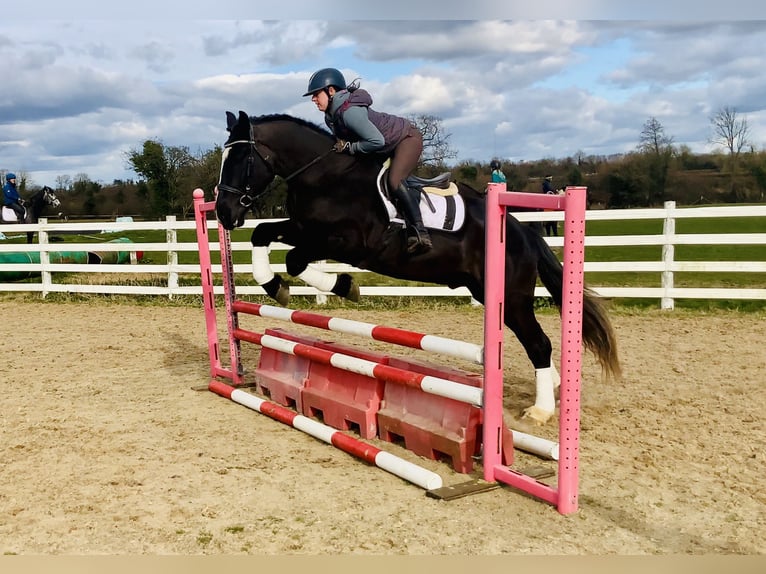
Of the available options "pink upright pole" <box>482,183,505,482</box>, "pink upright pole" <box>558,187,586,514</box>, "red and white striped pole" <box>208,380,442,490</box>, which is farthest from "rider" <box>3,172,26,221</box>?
"pink upright pole" <box>558,187,586,514</box>

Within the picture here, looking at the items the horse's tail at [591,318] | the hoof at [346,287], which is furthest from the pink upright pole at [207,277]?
the horse's tail at [591,318]

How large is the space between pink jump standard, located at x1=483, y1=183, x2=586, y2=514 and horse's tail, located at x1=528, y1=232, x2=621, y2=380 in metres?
1.20

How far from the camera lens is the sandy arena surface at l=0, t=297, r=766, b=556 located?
268 centimetres

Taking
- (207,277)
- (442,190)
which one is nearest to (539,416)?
(442,190)

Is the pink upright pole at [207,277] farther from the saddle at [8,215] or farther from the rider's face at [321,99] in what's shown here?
the saddle at [8,215]

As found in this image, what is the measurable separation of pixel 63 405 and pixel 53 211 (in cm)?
1487

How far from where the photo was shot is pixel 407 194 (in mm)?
3855

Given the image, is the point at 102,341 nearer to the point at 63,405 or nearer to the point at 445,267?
the point at 63,405

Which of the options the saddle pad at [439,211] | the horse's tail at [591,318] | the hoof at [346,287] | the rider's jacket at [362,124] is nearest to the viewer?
the rider's jacket at [362,124]

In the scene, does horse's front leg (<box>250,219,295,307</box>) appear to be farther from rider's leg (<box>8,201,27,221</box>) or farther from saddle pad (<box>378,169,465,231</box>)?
rider's leg (<box>8,201,27,221</box>)

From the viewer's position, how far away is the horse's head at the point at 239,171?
3953 mm

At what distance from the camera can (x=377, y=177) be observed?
3.92 m

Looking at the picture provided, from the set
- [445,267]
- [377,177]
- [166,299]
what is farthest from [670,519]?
[166,299]

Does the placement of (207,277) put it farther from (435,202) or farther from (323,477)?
(323,477)
